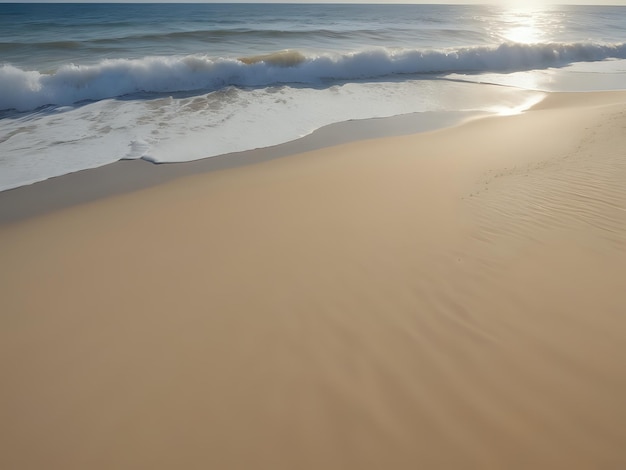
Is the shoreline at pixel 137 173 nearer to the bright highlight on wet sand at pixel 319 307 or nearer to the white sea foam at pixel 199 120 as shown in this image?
the bright highlight on wet sand at pixel 319 307

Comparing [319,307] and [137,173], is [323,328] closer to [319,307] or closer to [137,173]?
[319,307]

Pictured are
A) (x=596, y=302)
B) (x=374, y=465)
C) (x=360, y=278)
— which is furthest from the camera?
(x=360, y=278)

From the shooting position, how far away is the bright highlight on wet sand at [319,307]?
6.57ft

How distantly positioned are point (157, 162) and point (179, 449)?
4787 millimetres

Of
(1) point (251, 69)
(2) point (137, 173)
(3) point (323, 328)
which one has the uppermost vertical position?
(1) point (251, 69)

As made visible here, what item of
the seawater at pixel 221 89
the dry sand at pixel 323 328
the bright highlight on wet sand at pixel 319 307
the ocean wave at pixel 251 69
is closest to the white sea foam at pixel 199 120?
the seawater at pixel 221 89

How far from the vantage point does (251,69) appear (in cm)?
1282

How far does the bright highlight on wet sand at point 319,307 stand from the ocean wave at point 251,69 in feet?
17.2

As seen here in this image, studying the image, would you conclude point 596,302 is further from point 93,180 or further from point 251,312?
point 93,180

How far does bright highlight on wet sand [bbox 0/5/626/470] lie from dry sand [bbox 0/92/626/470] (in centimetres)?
1

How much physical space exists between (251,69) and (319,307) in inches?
471

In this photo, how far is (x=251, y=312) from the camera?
2.82 m

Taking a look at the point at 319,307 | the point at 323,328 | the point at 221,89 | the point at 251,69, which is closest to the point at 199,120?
the point at 221,89

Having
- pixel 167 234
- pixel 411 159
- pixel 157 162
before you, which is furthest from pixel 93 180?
pixel 411 159
